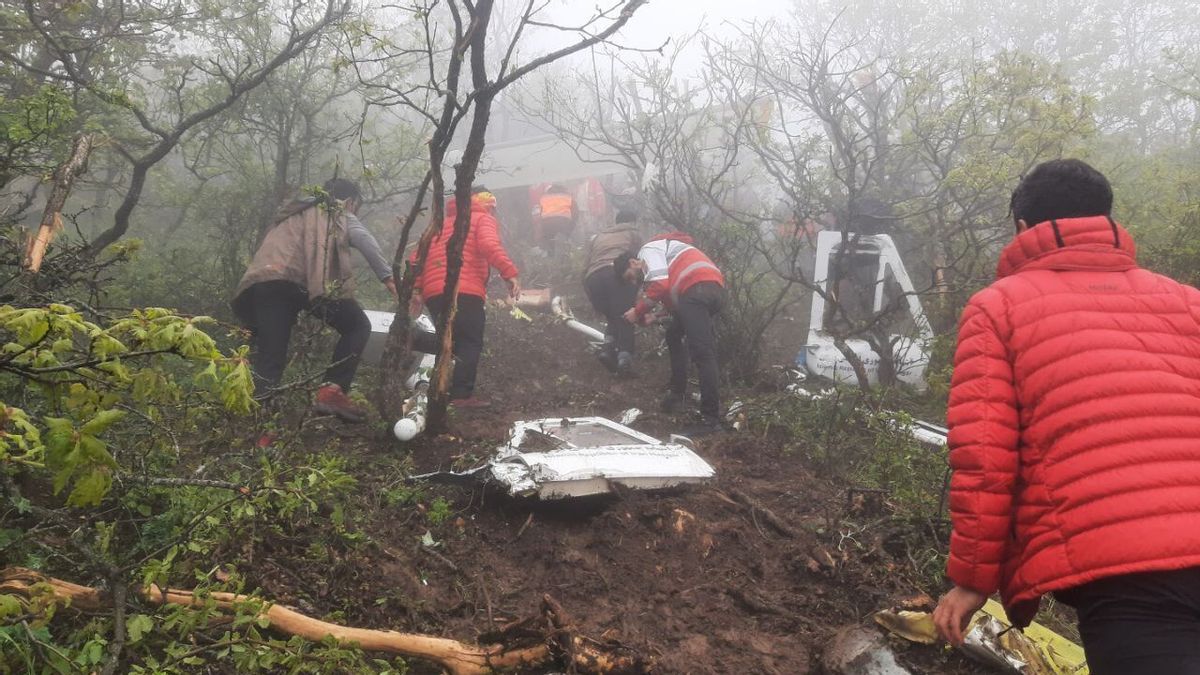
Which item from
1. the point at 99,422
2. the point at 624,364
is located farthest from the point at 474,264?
the point at 99,422

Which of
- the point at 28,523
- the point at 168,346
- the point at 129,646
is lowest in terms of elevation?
the point at 129,646

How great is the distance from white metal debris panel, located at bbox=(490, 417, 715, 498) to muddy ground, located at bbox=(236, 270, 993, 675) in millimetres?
120

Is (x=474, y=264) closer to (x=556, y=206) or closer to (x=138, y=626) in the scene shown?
(x=138, y=626)

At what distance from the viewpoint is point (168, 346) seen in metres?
1.41

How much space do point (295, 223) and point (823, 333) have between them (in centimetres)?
426

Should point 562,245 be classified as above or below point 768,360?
above

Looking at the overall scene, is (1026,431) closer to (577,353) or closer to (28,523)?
(28,523)

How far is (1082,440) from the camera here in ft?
4.42

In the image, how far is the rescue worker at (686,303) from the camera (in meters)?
4.87

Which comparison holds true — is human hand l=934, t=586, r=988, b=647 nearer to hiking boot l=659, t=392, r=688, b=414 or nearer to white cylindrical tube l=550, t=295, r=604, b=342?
hiking boot l=659, t=392, r=688, b=414

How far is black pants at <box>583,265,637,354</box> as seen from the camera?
6.29 m

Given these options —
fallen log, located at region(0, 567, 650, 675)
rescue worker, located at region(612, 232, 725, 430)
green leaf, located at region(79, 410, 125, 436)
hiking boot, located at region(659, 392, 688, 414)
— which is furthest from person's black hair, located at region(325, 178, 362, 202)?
green leaf, located at region(79, 410, 125, 436)

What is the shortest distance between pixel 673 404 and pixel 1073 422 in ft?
13.1

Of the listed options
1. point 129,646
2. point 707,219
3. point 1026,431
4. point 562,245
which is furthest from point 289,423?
point 562,245
